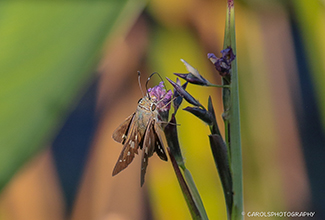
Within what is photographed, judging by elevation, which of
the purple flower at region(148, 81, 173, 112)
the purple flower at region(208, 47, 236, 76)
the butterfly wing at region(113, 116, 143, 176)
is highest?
the purple flower at region(208, 47, 236, 76)

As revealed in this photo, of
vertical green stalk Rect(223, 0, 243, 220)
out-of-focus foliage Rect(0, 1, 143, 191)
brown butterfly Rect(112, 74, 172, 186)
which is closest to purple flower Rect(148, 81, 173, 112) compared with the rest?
brown butterfly Rect(112, 74, 172, 186)

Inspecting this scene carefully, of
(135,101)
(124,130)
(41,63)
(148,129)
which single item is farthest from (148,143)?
(41,63)

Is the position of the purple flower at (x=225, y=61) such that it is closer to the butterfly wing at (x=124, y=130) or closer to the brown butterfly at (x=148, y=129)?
the brown butterfly at (x=148, y=129)

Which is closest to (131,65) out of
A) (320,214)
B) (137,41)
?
(137,41)

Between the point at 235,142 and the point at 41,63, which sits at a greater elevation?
the point at 235,142

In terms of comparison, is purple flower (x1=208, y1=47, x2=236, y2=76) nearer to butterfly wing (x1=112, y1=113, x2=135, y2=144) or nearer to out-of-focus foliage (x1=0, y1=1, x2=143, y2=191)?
butterfly wing (x1=112, y1=113, x2=135, y2=144)

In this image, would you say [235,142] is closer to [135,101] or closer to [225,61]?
[225,61]
